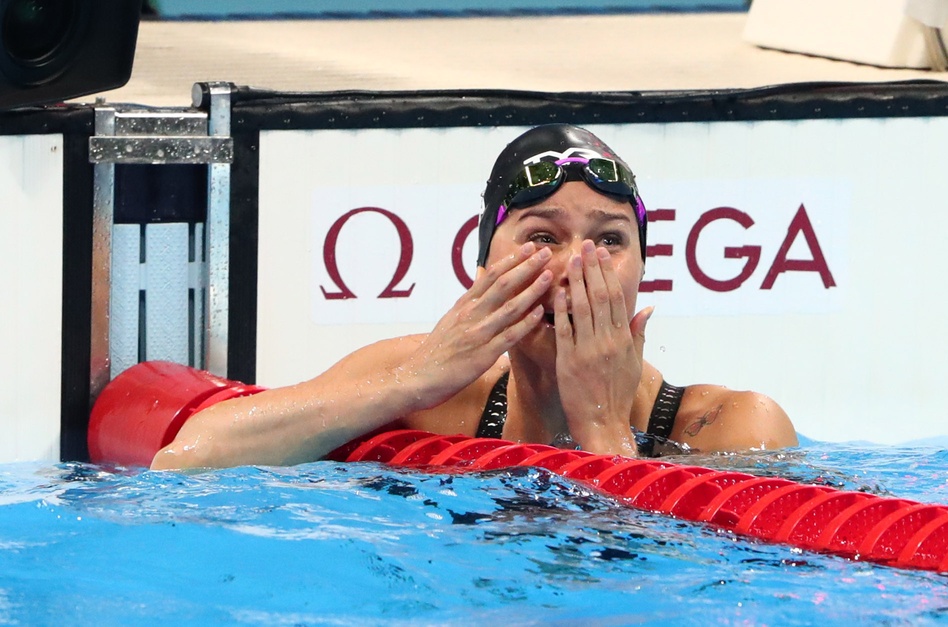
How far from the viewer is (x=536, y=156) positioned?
2.24m

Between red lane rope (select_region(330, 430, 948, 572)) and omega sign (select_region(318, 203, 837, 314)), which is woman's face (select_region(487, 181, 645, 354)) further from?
omega sign (select_region(318, 203, 837, 314))

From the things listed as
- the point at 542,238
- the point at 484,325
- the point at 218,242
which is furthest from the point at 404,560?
the point at 218,242

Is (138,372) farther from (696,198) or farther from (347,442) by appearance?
(696,198)

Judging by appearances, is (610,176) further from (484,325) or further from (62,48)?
(62,48)

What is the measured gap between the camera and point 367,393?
7.58ft

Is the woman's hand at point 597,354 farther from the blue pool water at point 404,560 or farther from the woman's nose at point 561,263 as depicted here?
the blue pool water at point 404,560

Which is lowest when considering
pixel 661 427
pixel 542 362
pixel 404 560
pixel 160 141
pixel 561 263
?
pixel 404 560

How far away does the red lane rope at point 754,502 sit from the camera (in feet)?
5.78

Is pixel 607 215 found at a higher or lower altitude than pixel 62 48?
lower

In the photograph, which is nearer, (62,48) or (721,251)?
(62,48)

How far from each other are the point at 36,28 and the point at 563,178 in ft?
4.58

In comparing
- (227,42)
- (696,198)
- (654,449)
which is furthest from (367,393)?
(227,42)

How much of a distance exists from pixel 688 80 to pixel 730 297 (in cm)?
108

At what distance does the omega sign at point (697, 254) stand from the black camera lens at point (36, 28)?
79 cm
